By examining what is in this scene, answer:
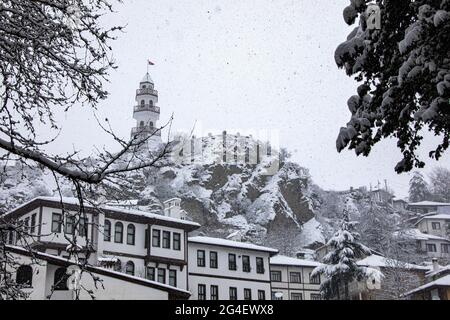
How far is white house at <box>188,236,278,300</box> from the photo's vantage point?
44156mm

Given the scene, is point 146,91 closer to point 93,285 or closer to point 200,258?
point 200,258

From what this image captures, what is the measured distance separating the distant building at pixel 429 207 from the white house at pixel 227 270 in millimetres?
61319

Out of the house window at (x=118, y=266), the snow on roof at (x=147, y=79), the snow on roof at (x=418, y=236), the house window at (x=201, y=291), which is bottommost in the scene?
the house window at (x=201, y=291)

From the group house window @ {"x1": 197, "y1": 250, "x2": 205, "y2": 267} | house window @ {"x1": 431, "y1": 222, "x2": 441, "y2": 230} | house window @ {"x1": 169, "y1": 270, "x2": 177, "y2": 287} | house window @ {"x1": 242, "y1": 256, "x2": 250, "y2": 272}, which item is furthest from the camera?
house window @ {"x1": 431, "y1": 222, "x2": 441, "y2": 230}

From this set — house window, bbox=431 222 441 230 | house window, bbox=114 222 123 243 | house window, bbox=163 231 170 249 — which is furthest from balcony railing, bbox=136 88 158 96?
house window, bbox=114 222 123 243

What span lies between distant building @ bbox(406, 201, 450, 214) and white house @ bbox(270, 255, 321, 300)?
48240 mm

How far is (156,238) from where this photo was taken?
42.1 metres

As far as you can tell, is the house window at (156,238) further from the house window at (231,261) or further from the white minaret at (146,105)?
the white minaret at (146,105)

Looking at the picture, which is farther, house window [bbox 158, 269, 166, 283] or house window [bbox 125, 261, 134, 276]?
house window [bbox 158, 269, 166, 283]

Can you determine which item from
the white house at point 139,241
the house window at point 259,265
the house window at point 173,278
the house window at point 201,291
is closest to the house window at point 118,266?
the white house at point 139,241

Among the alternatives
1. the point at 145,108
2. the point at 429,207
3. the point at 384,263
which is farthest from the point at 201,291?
the point at 145,108

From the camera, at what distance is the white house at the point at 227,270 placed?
44156 millimetres

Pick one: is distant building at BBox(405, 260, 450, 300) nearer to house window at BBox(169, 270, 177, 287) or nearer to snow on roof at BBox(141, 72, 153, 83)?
house window at BBox(169, 270, 177, 287)
